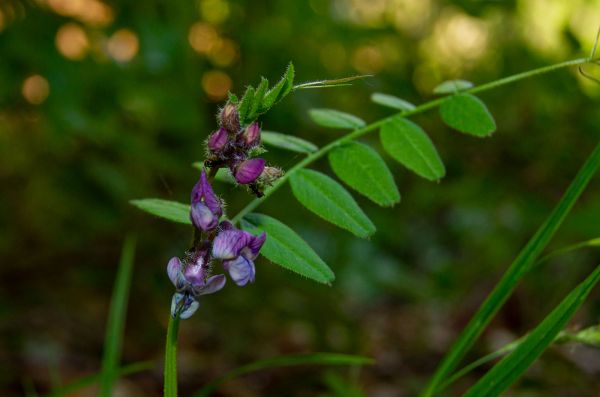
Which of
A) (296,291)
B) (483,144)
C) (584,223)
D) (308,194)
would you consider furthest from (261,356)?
(308,194)

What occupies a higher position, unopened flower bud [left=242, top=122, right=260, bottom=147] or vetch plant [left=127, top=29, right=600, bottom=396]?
unopened flower bud [left=242, top=122, right=260, bottom=147]

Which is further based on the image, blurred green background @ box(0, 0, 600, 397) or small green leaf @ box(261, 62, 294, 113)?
blurred green background @ box(0, 0, 600, 397)

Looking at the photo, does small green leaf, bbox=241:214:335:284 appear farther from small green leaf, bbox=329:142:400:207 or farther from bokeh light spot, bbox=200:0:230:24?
bokeh light spot, bbox=200:0:230:24

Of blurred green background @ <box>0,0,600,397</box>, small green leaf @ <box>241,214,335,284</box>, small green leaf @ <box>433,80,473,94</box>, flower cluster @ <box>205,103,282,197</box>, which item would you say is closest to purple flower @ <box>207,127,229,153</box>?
flower cluster @ <box>205,103,282,197</box>

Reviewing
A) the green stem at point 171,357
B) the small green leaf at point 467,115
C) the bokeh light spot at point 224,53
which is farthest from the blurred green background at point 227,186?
the green stem at point 171,357

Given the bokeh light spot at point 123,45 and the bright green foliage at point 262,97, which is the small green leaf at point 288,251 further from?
the bokeh light spot at point 123,45

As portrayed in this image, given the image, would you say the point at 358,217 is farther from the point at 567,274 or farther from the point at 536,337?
the point at 567,274
